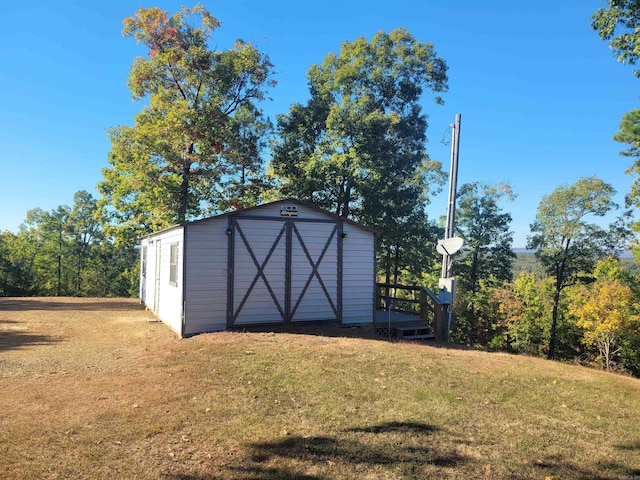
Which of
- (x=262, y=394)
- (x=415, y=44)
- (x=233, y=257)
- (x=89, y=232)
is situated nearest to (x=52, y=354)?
(x=233, y=257)

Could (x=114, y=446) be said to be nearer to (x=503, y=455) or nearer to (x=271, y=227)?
(x=503, y=455)

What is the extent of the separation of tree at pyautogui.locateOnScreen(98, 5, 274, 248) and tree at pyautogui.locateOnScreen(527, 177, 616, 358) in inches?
803

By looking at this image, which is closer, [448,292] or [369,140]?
[448,292]

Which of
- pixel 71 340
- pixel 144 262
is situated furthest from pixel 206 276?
pixel 144 262

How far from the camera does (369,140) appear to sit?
19391 millimetres

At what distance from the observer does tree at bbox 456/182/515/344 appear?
93.7 feet

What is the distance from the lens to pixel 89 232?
38250 millimetres

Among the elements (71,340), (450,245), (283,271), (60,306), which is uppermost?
(450,245)

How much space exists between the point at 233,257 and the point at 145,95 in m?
15.1

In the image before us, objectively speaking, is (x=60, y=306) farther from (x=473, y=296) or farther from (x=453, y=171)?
(x=473, y=296)

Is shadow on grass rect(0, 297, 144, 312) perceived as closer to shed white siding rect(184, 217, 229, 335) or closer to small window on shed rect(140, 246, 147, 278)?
small window on shed rect(140, 246, 147, 278)

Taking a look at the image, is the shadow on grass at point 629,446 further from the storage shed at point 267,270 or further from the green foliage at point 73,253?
the green foliage at point 73,253

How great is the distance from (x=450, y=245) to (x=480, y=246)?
1850 centimetres

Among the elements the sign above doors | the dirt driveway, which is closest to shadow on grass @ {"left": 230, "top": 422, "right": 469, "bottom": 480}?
the dirt driveway
